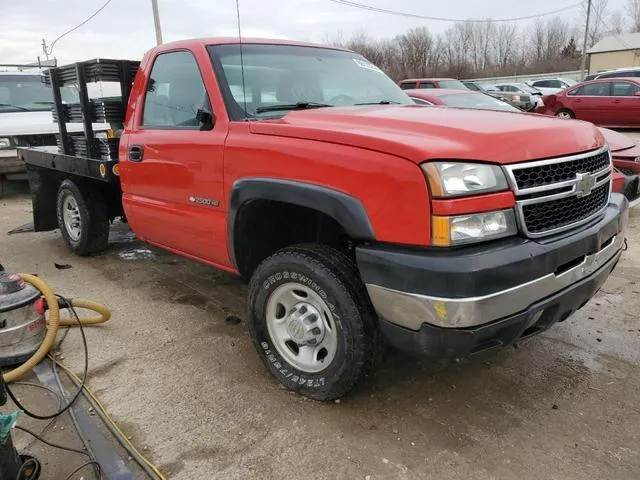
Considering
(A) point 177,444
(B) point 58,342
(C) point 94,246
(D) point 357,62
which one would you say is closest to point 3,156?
(C) point 94,246

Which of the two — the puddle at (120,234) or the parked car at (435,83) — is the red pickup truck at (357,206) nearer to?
the puddle at (120,234)

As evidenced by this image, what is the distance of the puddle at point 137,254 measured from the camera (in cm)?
556

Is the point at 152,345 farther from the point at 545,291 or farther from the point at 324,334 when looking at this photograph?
the point at 545,291

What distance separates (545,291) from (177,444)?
5.95 ft

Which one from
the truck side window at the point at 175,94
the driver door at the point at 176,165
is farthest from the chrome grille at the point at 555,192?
the truck side window at the point at 175,94

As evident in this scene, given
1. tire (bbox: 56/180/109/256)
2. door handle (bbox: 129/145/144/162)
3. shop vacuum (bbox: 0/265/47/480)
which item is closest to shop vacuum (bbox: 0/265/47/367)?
shop vacuum (bbox: 0/265/47/480)

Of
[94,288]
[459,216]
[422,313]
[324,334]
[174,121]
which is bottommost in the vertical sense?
[94,288]

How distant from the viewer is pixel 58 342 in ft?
11.9

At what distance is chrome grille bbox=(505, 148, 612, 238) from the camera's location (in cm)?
228

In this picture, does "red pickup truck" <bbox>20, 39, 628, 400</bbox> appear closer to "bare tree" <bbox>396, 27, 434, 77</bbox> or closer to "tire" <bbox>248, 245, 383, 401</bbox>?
"tire" <bbox>248, 245, 383, 401</bbox>

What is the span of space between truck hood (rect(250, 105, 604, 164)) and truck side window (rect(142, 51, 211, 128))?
0.74m

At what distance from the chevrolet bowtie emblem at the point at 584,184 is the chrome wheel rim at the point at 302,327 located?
1302 millimetres

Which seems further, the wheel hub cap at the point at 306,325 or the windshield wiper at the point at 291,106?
the windshield wiper at the point at 291,106

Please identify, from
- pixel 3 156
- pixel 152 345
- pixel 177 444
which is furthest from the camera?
pixel 3 156
